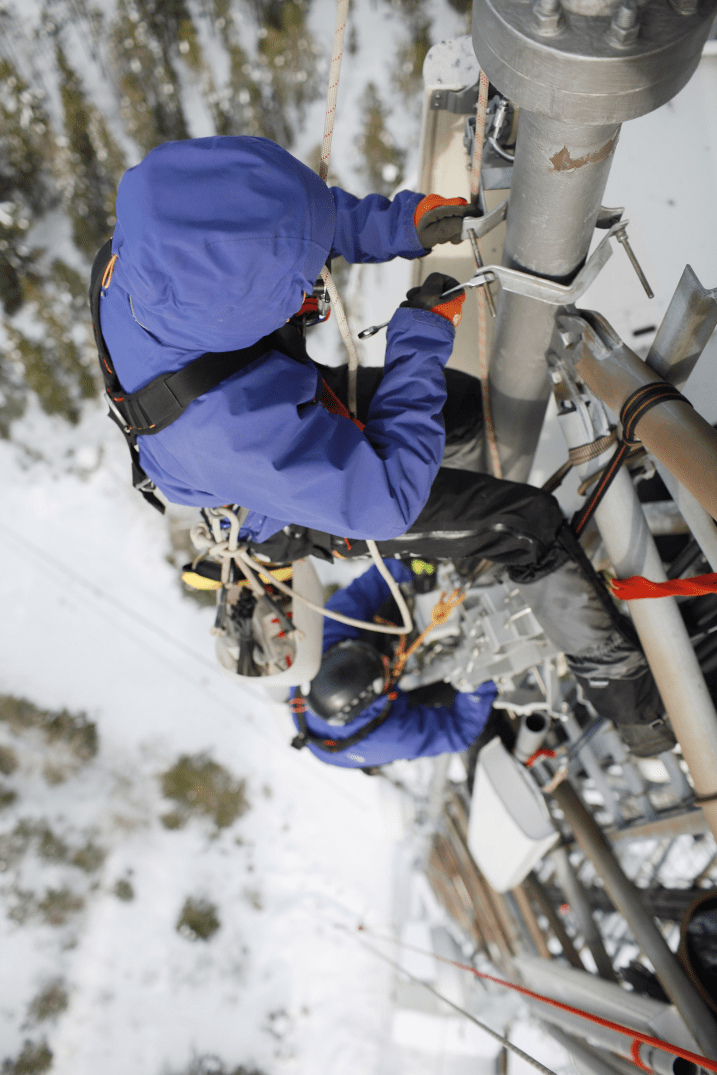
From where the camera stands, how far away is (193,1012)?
8.62 meters

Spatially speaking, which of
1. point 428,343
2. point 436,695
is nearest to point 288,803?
point 436,695

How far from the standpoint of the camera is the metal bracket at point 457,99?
6.61ft

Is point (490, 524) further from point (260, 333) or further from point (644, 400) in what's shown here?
point (260, 333)

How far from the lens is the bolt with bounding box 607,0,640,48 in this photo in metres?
0.91

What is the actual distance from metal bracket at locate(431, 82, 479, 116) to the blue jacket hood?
94 centimetres

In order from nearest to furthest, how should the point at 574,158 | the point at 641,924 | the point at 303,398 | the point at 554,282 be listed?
the point at 574,158, the point at 554,282, the point at 303,398, the point at 641,924

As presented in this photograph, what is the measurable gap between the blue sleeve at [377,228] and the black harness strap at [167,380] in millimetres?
416

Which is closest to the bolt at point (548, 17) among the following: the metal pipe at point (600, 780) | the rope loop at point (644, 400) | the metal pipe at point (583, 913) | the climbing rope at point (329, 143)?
the climbing rope at point (329, 143)

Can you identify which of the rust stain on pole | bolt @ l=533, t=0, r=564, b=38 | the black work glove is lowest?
the black work glove

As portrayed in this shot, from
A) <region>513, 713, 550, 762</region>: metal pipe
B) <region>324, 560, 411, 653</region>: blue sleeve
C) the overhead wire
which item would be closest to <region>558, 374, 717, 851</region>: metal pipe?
<region>513, 713, 550, 762</region>: metal pipe

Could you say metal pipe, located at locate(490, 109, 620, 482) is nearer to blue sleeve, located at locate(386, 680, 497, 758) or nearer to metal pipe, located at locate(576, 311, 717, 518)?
metal pipe, located at locate(576, 311, 717, 518)

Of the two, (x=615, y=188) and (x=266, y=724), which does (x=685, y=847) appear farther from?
(x=266, y=724)

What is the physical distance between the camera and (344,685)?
344cm

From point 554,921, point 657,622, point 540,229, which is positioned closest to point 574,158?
point 540,229
